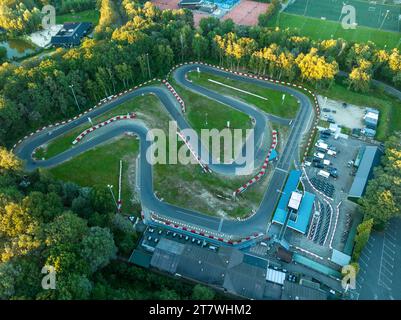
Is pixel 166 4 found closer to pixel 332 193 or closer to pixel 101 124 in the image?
pixel 101 124

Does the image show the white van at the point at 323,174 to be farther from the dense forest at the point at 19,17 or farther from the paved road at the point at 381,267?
the dense forest at the point at 19,17

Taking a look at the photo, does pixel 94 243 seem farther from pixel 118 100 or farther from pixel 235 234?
pixel 118 100

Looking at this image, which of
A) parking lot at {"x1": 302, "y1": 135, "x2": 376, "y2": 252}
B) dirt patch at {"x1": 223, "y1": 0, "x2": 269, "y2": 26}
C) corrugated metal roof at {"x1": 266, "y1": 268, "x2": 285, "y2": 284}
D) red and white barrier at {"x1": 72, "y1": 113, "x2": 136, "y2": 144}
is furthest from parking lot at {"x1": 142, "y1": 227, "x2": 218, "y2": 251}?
dirt patch at {"x1": 223, "y1": 0, "x2": 269, "y2": 26}

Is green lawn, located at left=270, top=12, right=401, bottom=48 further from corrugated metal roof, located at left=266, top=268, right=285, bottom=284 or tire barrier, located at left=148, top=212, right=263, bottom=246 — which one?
corrugated metal roof, located at left=266, top=268, right=285, bottom=284

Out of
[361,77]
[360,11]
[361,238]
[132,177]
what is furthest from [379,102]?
[132,177]

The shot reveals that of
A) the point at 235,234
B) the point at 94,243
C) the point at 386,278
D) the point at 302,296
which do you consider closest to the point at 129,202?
the point at 94,243

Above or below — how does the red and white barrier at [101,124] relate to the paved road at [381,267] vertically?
above

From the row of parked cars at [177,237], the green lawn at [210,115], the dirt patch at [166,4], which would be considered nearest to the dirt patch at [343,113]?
the green lawn at [210,115]
